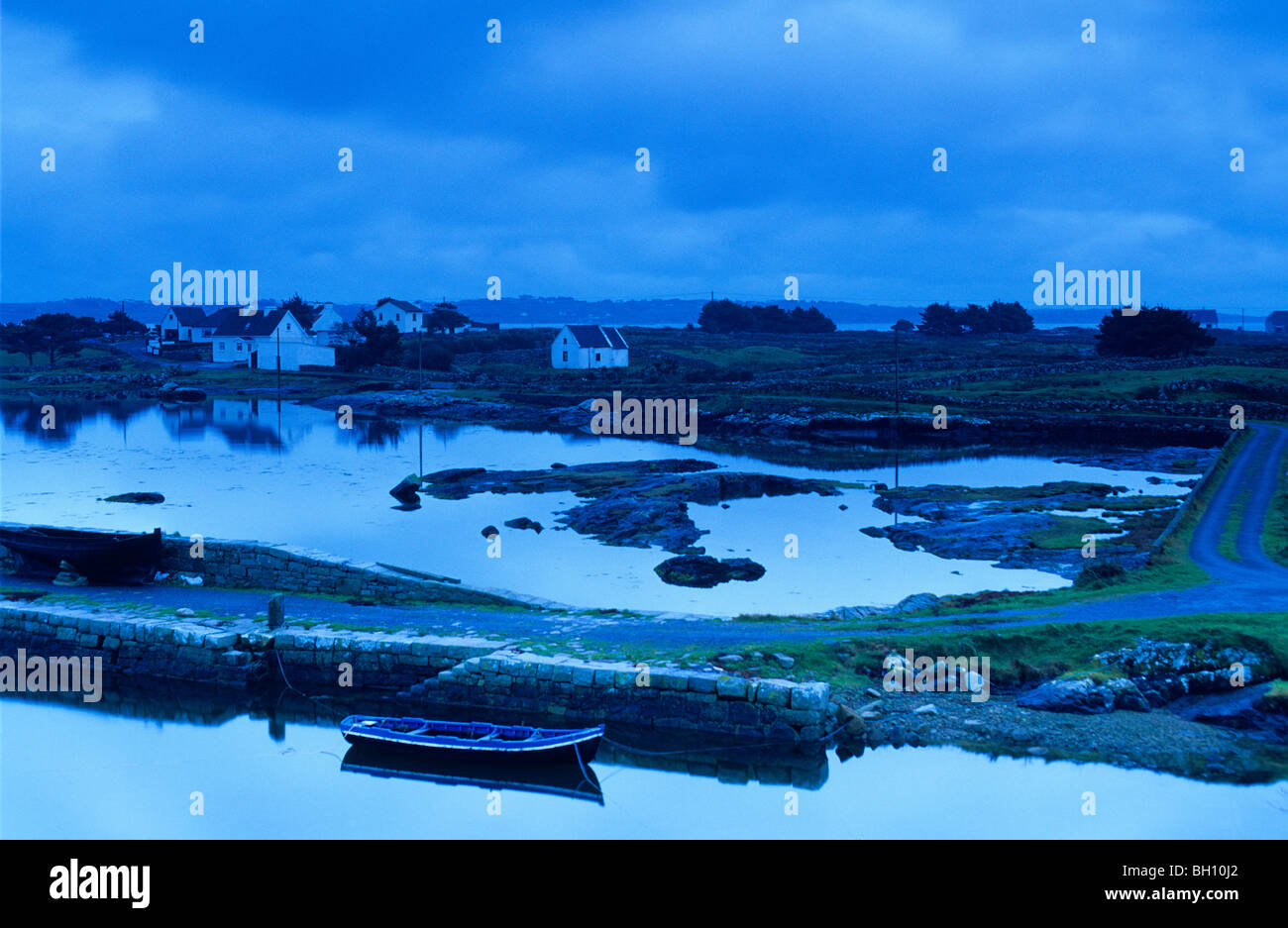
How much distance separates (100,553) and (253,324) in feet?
290

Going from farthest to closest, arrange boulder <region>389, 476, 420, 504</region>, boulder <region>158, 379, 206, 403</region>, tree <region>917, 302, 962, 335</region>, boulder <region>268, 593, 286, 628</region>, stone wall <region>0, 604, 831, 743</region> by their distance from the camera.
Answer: tree <region>917, 302, 962, 335</region>
boulder <region>158, 379, 206, 403</region>
boulder <region>389, 476, 420, 504</region>
boulder <region>268, 593, 286, 628</region>
stone wall <region>0, 604, 831, 743</region>

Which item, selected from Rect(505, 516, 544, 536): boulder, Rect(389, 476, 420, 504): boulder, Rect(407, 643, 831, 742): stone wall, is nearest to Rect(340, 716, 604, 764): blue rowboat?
A: Rect(407, 643, 831, 742): stone wall

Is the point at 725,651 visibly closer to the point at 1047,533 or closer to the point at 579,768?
the point at 579,768

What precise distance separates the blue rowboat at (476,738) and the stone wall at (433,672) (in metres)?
1.49

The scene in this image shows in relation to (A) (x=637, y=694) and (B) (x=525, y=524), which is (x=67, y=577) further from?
(A) (x=637, y=694)

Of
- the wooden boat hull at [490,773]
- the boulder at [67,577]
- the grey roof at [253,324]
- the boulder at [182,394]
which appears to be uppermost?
the grey roof at [253,324]

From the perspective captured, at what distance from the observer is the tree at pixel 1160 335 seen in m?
102

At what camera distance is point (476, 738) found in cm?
1728

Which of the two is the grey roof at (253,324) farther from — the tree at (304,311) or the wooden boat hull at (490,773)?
the wooden boat hull at (490,773)

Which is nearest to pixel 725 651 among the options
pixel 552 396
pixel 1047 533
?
pixel 1047 533

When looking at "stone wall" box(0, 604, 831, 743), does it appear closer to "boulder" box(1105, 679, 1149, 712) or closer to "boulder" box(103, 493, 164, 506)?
"boulder" box(1105, 679, 1149, 712)

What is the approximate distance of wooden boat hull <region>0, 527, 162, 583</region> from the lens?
1048 inches

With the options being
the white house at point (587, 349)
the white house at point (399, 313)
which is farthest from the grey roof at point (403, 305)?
the white house at point (587, 349)

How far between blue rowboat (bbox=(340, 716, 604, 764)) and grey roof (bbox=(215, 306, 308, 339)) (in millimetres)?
95027
